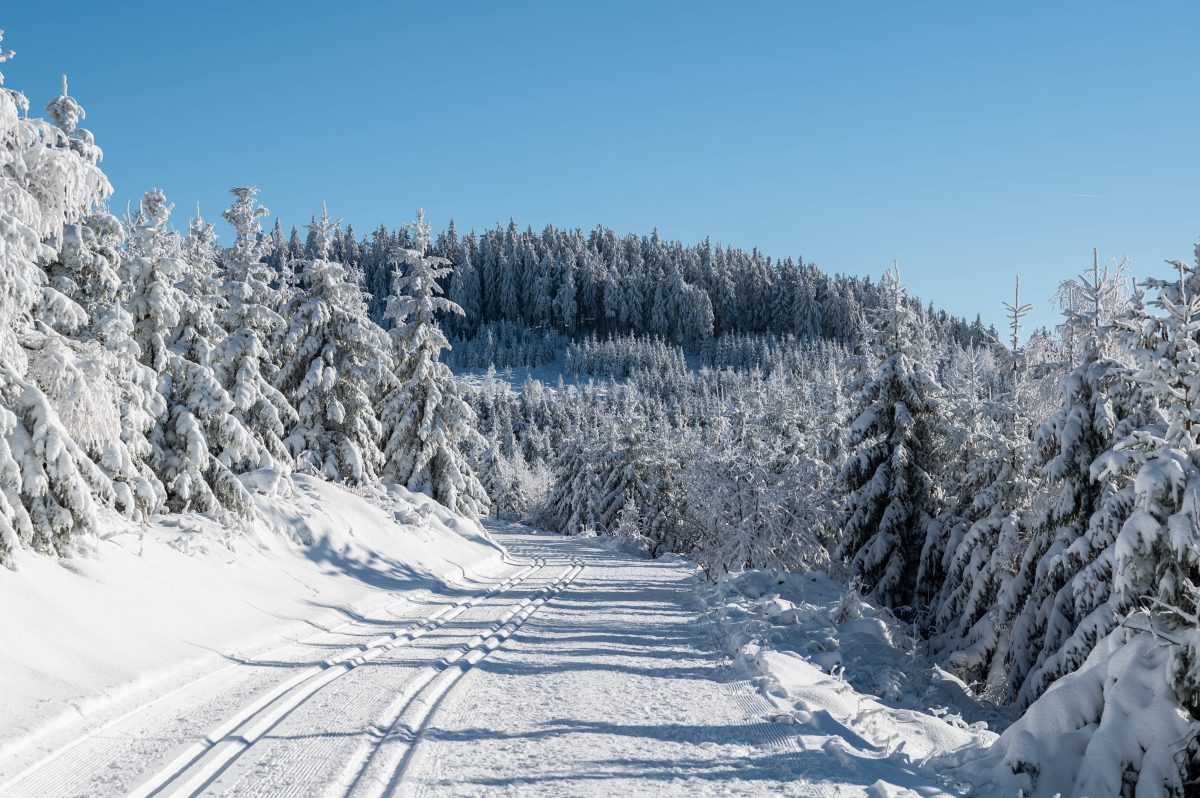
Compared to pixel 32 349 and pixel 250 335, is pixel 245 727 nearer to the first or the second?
pixel 32 349

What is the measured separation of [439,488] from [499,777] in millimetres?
26043

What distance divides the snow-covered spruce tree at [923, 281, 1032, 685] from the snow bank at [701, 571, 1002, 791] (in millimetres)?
1377

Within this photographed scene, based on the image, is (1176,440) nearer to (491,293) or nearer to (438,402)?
(438,402)

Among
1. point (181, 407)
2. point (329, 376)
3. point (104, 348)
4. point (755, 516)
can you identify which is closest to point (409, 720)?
point (104, 348)

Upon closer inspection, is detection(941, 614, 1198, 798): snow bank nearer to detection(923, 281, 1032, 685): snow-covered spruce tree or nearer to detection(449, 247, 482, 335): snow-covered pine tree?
detection(923, 281, 1032, 685): snow-covered spruce tree

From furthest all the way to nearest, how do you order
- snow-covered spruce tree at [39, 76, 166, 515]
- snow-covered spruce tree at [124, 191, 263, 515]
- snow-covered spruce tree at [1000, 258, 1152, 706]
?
1. snow-covered spruce tree at [124, 191, 263, 515]
2. snow-covered spruce tree at [1000, 258, 1152, 706]
3. snow-covered spruce tree at [39, 76, 166, 515]

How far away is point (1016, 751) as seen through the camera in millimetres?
7172

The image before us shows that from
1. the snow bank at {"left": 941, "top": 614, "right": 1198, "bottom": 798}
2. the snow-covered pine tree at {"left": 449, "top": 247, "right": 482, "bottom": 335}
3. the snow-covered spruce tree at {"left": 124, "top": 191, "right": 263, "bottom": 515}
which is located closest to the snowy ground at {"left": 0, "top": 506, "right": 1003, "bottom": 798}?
the snow bank at {"left": 941, "top": 614, "right": 1198, "bottom": 798}

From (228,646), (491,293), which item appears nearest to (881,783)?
(228,646)

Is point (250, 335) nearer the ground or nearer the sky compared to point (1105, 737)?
nearer the sky

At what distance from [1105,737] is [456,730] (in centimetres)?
613

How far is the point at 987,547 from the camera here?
63.8 ft

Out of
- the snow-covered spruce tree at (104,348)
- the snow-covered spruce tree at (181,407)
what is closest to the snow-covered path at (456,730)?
the snow-covered spruce tree at (104,348)

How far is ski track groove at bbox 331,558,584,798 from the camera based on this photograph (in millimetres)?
5980
